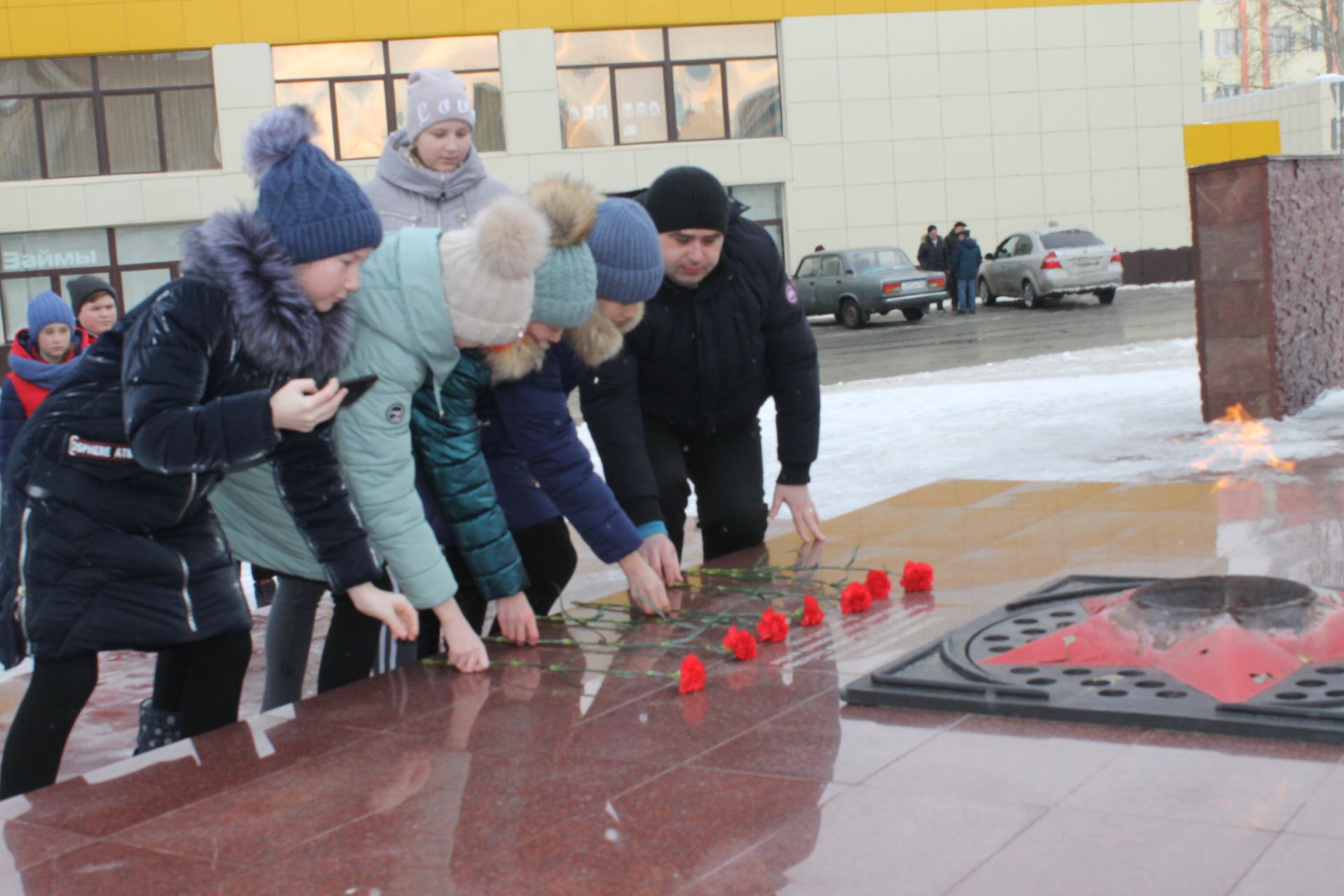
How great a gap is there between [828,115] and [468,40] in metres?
7.09

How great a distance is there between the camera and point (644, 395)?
4859mm

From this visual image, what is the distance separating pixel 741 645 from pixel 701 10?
2629 centimetres

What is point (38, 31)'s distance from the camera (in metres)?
26.9

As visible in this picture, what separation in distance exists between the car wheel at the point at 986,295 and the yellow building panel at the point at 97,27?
1651cm

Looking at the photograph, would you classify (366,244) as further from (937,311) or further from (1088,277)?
(937,311)

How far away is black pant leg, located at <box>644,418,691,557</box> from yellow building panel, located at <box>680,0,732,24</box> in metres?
24.8

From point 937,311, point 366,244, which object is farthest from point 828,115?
point 366,244

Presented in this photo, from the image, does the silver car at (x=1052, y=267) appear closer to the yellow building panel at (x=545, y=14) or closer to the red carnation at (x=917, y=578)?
the yellow building panel at (x=545, y=14)

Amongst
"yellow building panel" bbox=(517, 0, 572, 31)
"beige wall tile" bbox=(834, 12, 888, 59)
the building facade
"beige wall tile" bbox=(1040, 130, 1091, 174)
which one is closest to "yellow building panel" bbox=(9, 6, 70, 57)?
the building facade

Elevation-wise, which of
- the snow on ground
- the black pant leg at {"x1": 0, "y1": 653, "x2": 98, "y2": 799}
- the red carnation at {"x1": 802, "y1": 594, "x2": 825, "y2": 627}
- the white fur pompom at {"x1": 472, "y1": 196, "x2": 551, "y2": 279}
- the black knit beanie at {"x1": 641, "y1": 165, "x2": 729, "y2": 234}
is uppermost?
the black knit beanie at {"x1": 641, "y1": 165, "x2": 729, "y2": 234}

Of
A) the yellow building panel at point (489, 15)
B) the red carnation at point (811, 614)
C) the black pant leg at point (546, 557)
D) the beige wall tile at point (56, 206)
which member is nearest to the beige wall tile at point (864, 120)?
the yellow building panel at point (489, 15)

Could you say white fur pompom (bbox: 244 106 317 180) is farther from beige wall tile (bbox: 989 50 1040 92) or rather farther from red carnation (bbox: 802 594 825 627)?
beige wall tile (bbox: 989 50 1040 92)

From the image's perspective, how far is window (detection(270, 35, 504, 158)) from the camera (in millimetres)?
27797

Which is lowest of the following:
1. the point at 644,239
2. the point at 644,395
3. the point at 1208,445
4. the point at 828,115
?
the point at 1208,445
